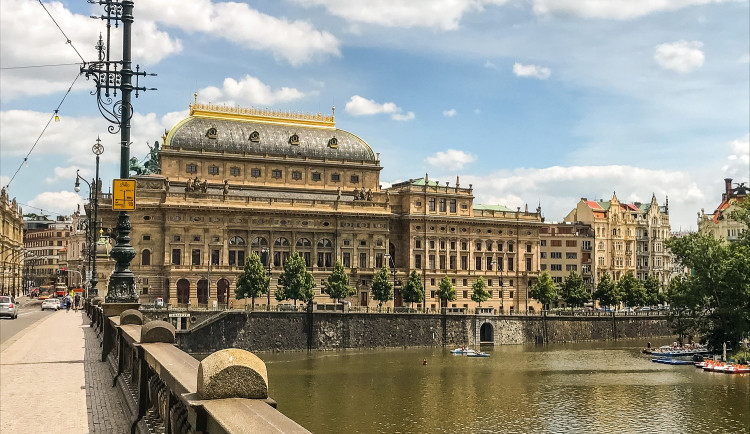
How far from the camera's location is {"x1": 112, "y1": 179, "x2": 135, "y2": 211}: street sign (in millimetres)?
28422

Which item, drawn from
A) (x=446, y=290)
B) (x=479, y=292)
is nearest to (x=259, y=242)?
(x=446, y=290)

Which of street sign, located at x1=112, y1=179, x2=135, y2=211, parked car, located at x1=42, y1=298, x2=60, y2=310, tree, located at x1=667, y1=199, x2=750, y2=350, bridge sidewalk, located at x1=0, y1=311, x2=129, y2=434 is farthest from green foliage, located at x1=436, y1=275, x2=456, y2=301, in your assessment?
street sign, located at x1=112, y1=179, x2=135, y2=211

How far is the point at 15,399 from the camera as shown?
67.9ft

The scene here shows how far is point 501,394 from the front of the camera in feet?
212

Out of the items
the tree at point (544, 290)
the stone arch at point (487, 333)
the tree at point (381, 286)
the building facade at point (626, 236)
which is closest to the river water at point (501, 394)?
the stone arch at point (487, 333)

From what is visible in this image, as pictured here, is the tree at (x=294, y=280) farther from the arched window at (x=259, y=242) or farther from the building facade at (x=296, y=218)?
the arched window at (x=259, y=242)

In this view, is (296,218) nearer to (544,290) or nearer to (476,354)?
(476,354)

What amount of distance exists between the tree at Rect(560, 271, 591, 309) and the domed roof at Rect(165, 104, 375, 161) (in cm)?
3691

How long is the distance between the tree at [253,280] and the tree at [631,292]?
59.0 meters

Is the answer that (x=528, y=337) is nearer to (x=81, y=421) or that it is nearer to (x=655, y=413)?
(x=655, y=413)

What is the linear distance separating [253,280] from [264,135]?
26247mm

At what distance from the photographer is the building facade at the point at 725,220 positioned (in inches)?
5763

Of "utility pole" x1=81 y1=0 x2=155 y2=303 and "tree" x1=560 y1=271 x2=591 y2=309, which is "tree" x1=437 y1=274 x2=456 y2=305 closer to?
"tree" x1=560 y1=271 x2=591 y2=309

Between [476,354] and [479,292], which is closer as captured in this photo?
[476,354]
